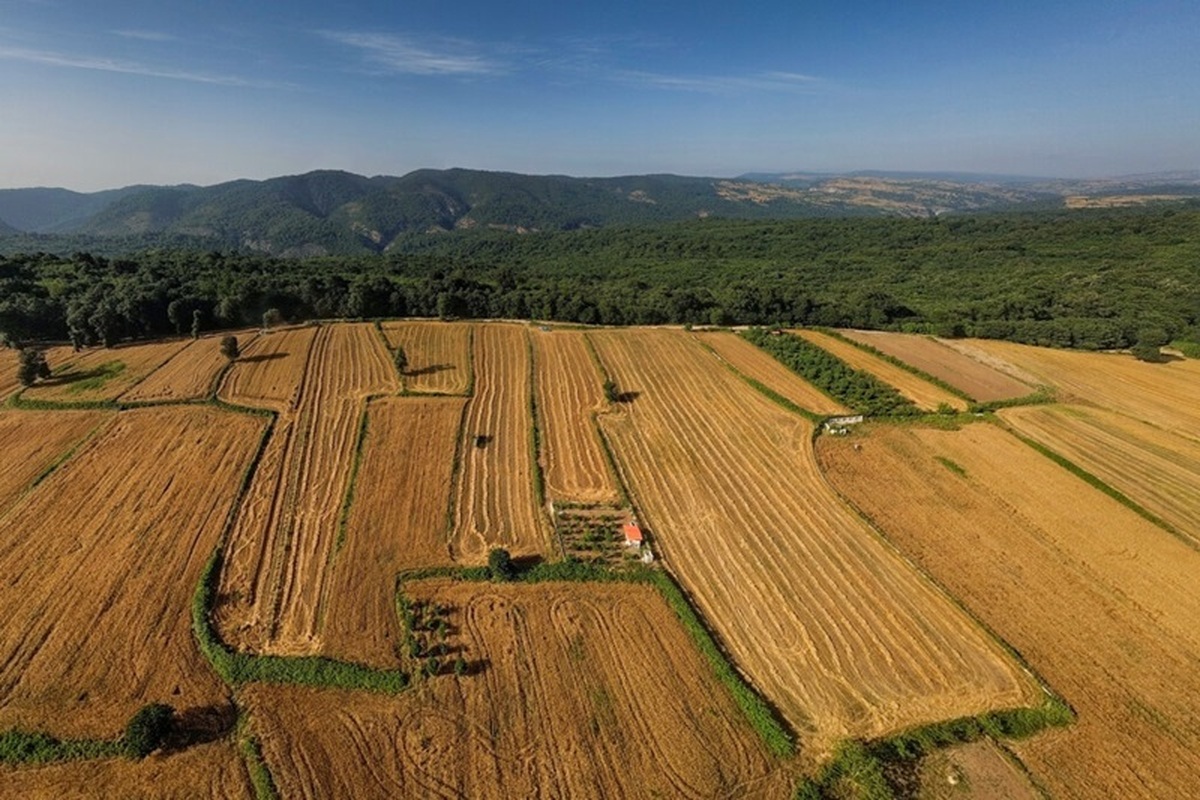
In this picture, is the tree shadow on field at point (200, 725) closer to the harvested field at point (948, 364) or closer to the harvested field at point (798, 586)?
the harvested field at point (798, 586)

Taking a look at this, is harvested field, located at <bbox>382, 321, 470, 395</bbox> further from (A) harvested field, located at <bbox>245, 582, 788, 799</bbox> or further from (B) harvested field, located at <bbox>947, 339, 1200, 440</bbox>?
(B) harvested field, located at <bbox>947, 339, 1200, 440</bbox>

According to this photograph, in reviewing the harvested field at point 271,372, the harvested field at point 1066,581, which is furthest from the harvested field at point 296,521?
the harvested field at point 1066,581

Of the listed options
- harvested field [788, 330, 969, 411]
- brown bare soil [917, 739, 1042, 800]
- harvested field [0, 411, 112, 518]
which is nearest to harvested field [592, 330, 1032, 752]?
brown bare soil [917, 739, 1042, 800]

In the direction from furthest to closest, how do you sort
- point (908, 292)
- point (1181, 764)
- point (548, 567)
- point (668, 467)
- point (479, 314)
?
1. point (908, 292)
2. point (479, 314)
3. point (668, 467)
4. point (548, 567)
5. point (1181, 764)

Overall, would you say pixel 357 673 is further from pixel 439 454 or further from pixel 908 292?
pixel 908 292

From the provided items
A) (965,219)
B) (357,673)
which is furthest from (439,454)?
(965,219)

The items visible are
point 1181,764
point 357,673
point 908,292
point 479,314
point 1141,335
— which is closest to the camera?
point 1181,764

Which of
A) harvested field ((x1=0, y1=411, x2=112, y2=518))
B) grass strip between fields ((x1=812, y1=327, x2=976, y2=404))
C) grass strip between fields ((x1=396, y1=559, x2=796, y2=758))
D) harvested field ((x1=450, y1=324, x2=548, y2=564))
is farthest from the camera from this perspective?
grass strip between fields ((x1=812, y1=327, x2=976, y2=404))

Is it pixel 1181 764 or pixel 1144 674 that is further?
pixel 1144 674
